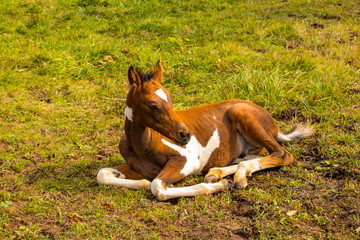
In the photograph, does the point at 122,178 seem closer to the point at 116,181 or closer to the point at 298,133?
the point at 116,181

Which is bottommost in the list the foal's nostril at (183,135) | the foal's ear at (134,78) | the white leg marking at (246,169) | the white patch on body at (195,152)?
the white leg marking at (246,169)

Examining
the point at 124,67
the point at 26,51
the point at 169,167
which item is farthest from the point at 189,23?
the point at 169,167

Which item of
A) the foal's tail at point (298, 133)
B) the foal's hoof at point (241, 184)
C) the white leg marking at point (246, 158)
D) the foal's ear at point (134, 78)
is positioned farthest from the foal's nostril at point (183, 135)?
the foal's tail at point (298, 133)

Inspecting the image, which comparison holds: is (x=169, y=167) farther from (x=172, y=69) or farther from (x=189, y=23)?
(x=189, y=23)

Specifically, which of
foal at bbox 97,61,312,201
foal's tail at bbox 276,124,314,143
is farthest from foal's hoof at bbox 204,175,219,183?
foal's tail at bbox 276,124,314,143

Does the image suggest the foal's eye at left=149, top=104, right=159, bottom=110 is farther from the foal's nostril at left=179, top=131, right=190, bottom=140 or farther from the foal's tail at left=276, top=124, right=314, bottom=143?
the foal's tail at left=276, top=124, right=314, bottom=143

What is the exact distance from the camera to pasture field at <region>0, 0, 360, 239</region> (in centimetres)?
402

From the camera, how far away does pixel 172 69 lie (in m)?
7.57

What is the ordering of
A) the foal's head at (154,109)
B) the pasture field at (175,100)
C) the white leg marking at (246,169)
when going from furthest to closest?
the white leg marking at (246,169)
the foal's head at (154,109)
the pasture field at (175,100)

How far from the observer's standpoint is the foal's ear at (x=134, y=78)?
4.25 m

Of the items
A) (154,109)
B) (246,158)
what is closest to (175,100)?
(246,158)

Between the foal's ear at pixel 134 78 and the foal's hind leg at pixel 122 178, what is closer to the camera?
the foal's ear at pixel 134 78

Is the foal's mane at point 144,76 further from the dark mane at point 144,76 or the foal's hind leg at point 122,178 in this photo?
the foal's hind leg at point 122,178

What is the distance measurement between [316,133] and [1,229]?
4051 mm
